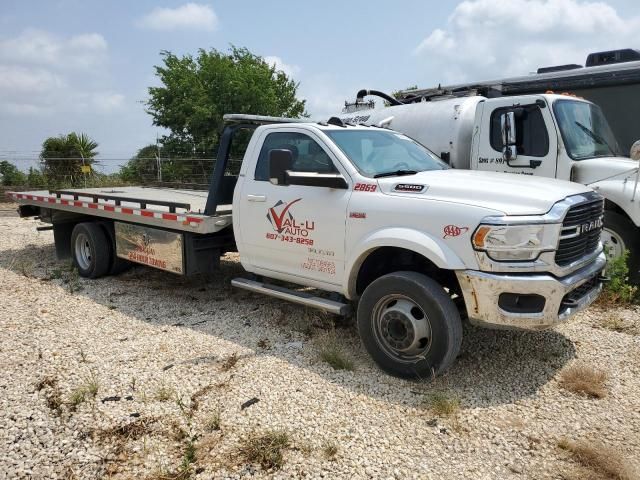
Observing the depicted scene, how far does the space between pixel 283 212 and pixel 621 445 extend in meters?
3.14

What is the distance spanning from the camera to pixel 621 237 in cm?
630

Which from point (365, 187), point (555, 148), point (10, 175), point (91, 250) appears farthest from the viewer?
point (10, 175)

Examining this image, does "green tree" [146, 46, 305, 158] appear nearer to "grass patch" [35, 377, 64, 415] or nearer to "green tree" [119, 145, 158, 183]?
"green tree" [119, 145, 158, 183]

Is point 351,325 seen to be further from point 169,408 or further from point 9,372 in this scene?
point 9,372

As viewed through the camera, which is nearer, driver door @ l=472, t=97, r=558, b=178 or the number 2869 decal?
the number 2869 decal

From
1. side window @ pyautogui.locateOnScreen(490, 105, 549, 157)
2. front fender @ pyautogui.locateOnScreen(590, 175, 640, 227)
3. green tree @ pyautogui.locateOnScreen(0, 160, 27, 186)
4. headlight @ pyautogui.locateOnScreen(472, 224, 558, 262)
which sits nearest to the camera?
headlight @ pyautogui.locateOnScreen(472, 224, 558, 262)

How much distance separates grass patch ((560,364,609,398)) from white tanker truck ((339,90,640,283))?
261cm

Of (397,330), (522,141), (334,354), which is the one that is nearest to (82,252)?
(334,354)

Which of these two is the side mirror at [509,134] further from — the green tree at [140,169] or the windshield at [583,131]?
the green tree at [140,169]

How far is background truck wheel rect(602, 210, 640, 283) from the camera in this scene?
6.27 m

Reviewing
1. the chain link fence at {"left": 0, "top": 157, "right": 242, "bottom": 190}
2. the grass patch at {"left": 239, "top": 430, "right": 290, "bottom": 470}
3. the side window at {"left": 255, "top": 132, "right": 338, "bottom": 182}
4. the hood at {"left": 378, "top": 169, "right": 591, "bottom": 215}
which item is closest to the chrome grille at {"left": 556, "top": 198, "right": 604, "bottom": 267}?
the hood at {"left": 378, "top": 169, "right": 591, "bottom": 215}

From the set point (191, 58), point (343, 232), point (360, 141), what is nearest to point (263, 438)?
point (343, 232)

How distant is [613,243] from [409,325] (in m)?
3.81

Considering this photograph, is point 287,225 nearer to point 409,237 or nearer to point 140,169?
point 409,237
